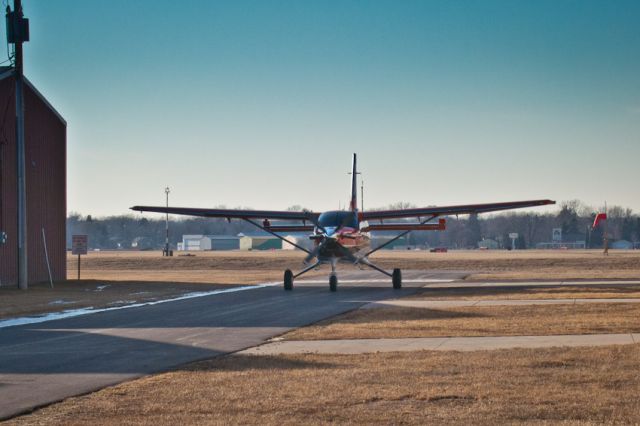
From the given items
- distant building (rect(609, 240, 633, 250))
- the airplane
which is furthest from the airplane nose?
distant building (rect(609, 240, 633, 250))

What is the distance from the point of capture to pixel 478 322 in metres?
21.1

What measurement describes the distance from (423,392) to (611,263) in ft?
194

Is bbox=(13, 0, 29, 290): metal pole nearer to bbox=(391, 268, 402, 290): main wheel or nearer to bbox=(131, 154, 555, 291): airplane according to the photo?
bbox=(131, 154, 555, 291): airplane

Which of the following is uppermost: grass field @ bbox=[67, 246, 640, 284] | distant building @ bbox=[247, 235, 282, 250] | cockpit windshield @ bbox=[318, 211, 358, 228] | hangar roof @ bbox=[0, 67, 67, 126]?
hangar roof @ bbox=[0, 67, 67, 126]

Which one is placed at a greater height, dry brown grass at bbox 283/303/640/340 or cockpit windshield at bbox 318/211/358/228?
cockpit windshield at bbox 318/211/358/228

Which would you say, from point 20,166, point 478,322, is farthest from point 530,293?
point 20,166

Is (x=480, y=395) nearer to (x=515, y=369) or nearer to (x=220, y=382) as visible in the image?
(x=515, y=369)

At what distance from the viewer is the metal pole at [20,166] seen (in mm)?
38094

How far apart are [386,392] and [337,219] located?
26097 mm

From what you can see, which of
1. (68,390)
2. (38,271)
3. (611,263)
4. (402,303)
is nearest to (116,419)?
(68,390)

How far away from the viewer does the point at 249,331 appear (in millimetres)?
20500

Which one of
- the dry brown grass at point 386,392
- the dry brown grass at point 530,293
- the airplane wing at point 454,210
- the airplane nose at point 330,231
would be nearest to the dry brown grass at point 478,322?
the dry brown grass at point 386,392

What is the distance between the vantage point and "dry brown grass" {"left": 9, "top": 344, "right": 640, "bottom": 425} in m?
10.1

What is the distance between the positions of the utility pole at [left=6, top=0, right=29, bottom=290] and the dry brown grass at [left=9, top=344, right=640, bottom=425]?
1007 inches
